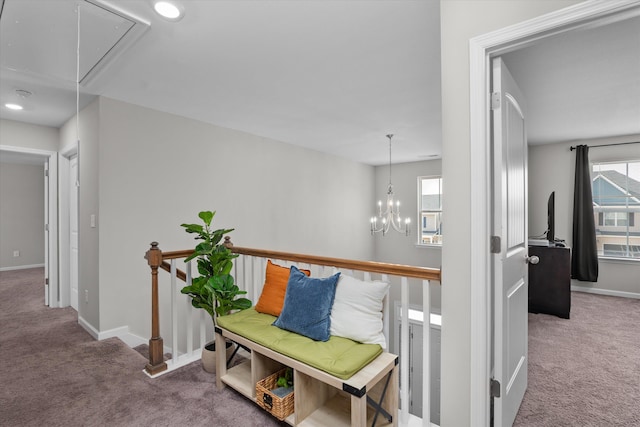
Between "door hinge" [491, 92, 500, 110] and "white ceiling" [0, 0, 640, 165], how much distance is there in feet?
2.15

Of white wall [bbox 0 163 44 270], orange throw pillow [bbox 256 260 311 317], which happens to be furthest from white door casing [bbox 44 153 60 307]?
white wall [bbox 0 163 44 270]

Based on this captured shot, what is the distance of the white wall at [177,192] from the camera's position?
308 centimetres

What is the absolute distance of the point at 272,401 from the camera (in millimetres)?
1810

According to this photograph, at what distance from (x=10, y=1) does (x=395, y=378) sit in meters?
2.96

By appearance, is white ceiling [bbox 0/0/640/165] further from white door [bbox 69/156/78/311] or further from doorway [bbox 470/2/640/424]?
white door [bbox 69/156/78/311]

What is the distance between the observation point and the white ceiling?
1.82 meters

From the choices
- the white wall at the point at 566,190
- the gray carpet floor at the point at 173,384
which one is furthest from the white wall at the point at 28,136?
the white wall at the point at 566,190

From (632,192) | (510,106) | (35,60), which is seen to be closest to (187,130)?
(35,60)

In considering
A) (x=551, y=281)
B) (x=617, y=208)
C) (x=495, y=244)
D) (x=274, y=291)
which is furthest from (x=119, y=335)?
(x=617, y=208)

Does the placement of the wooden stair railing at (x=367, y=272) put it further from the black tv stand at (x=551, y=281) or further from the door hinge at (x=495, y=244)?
the black tv stand at (x=551, y=281)

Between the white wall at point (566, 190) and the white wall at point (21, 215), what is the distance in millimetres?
10150

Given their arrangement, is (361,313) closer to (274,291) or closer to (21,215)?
(274,291)

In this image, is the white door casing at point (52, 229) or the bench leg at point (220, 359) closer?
the bench leg at point (220, 359)

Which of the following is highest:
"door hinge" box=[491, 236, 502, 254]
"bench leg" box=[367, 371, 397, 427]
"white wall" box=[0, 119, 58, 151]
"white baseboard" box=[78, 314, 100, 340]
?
"white wall" box=[0, 119, 58, 151]
